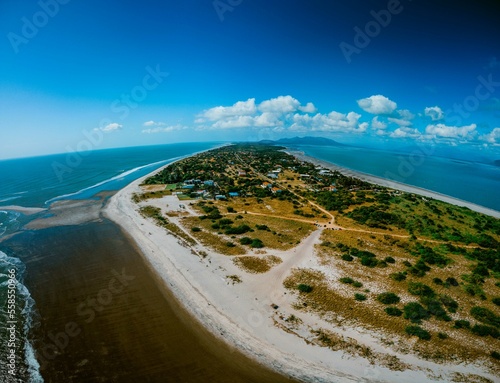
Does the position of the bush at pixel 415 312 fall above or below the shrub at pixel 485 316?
above

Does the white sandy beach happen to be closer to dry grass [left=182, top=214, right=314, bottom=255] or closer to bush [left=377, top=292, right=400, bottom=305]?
dry grass [left=182, top=214, right=314, bottom=255]

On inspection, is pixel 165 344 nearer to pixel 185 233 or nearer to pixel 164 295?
pixel 164 295

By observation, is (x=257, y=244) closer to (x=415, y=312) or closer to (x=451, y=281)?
(x=415, y=312)

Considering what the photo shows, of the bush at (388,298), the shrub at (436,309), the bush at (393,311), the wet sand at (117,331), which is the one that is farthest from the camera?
the bush at (388,298)

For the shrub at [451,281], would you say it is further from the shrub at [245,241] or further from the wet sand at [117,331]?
the shrub at [245,241]

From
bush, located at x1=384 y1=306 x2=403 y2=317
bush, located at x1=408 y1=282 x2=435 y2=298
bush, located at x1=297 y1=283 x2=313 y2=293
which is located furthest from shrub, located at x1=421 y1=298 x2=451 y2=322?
bush, located at x1=297 y1=283 x2=313 y2=293

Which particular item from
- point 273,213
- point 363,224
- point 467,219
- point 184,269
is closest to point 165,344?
point 184,269

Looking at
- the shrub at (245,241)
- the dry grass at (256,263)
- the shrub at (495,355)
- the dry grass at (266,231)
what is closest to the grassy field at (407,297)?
the shrub at (495,355)
